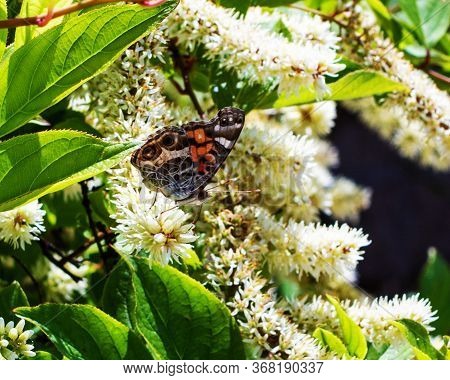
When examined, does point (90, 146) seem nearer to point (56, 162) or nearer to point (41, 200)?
point (56, 162)

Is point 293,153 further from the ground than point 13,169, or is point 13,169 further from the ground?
point 13,169

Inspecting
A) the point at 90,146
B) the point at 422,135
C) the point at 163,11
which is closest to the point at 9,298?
the point at 90,146

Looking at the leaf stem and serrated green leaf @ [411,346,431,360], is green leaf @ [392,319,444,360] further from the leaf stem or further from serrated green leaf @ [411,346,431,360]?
the leaf stem

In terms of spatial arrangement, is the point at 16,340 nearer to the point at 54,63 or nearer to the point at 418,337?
the point at 54,63

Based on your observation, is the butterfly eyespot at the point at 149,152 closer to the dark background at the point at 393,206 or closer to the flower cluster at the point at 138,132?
the flower cluster at the point at 138,132

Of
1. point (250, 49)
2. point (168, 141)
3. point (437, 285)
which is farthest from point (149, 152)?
point (437, 285)

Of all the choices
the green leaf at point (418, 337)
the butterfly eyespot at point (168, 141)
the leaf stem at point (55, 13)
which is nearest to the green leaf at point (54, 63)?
the leaf stem at point (55, 13)
